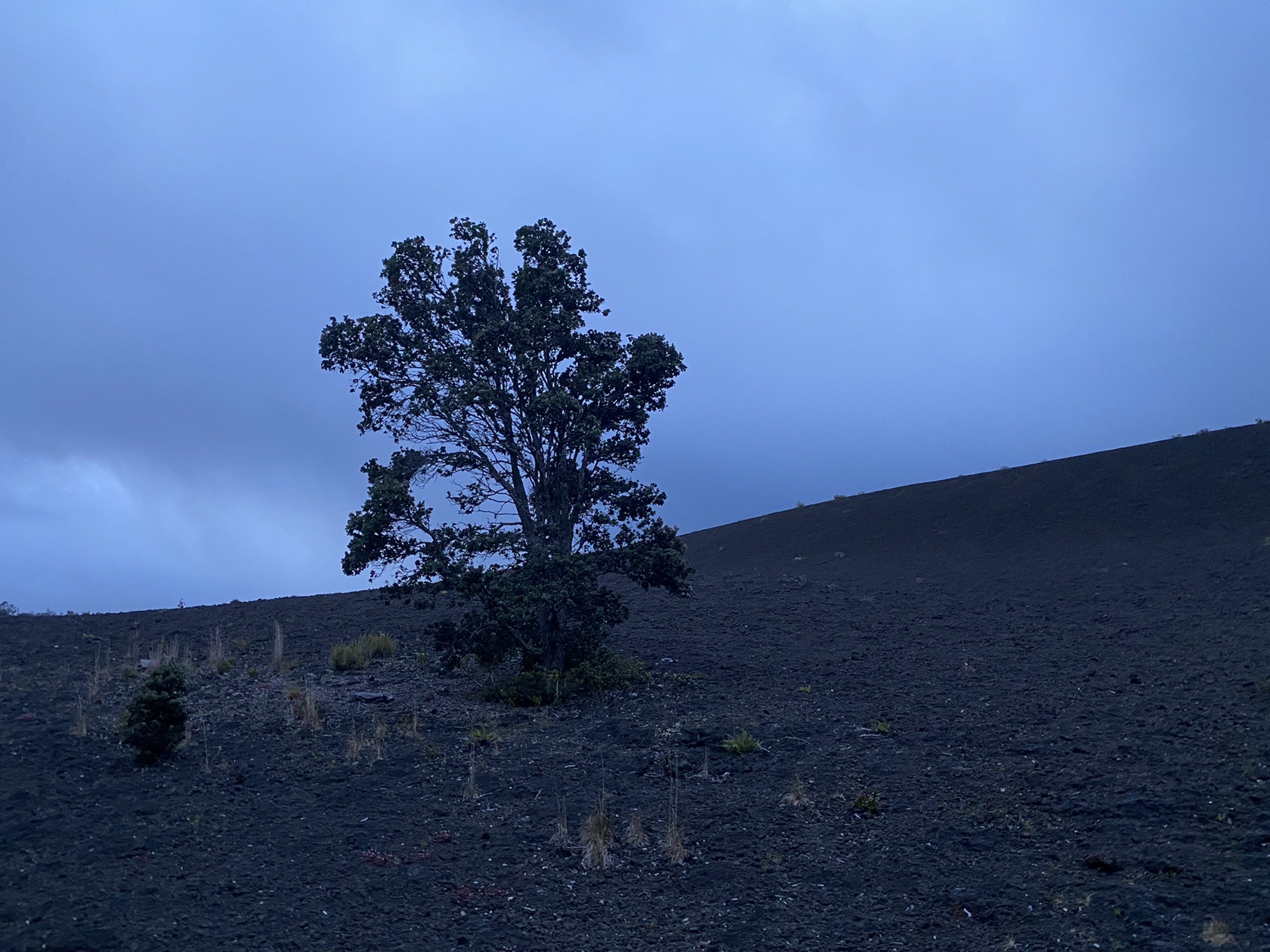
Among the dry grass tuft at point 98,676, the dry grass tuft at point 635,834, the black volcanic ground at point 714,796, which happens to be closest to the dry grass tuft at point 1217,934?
the black volcanic ground at point 714,796

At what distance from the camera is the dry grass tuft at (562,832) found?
9.76m

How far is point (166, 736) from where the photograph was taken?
11328 millimetres

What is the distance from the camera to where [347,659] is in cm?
1728

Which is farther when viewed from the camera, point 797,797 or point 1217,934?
point 797,797

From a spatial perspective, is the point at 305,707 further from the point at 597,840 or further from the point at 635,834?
the point at 635,834

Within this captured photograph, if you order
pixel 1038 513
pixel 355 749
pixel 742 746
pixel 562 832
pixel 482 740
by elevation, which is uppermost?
pixel 1038 513

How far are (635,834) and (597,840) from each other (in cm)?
46

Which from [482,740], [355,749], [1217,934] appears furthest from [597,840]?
[1217,934]

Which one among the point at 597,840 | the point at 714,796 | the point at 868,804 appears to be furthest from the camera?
the point at 714,796

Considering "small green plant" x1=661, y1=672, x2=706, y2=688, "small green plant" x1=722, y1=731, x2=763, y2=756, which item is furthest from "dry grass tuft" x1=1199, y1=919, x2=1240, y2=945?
"small green plant" x1=661, y1=672, x2=706, y2=688

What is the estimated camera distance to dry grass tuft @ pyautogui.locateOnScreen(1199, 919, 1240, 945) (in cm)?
716

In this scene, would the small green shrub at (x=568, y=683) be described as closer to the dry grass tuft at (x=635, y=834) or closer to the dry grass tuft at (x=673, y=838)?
the dry grass tuft at (x=673, y=838)

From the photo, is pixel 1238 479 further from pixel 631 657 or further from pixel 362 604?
pixel 362 604

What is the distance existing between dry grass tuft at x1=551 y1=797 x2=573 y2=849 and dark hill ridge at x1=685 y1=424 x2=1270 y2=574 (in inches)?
782
